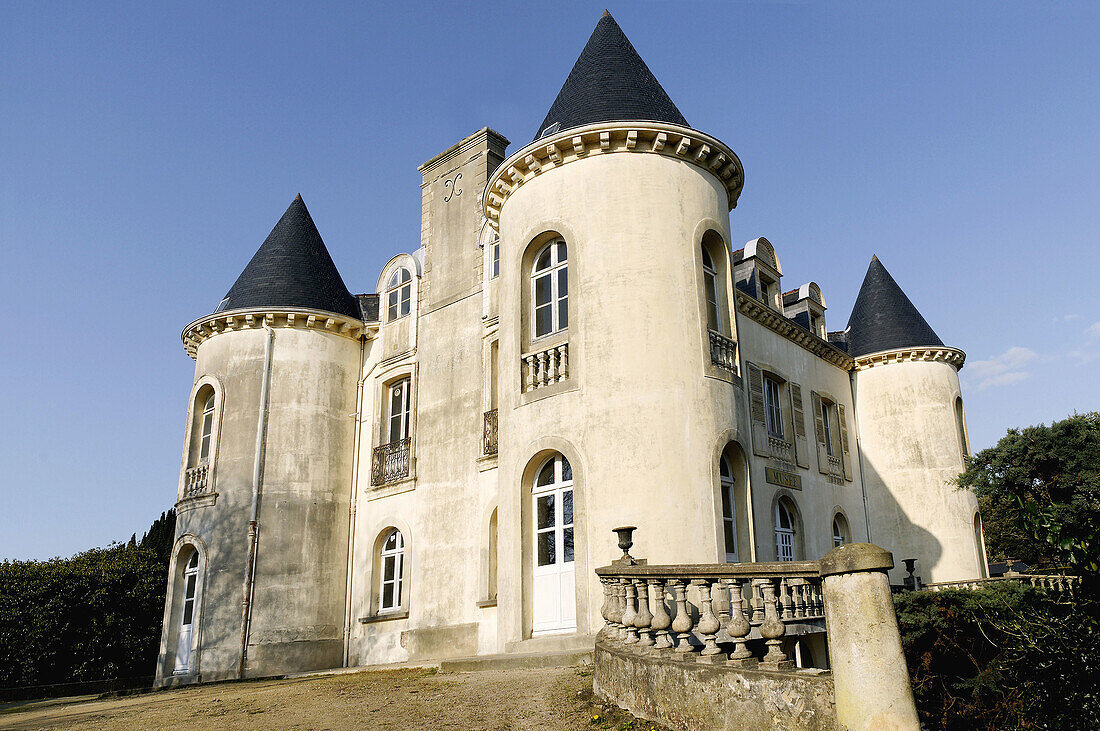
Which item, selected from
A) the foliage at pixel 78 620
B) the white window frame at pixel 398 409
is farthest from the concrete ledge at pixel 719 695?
the foliage at pixel 78 620

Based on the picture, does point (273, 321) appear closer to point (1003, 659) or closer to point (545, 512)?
point (545, 512)

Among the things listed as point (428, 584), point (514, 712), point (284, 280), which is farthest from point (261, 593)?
point (514, 712)

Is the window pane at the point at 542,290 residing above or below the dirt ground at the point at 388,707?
above

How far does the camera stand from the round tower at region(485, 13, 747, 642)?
1190cm

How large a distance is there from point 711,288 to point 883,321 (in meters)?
10.7

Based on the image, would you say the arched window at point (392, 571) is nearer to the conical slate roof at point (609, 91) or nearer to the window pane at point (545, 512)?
the window pane at point (545, 512)

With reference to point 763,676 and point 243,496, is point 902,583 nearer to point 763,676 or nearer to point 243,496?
point 243,496

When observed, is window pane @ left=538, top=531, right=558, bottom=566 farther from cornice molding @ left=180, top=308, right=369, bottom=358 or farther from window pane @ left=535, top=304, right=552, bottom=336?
cornice molding @ left=180, top=308, right=369, bottom=358

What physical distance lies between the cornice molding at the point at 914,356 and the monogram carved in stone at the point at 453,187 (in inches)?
448

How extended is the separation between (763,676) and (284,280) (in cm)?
1690

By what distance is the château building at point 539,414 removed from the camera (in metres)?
12.5

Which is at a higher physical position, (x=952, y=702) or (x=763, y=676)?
(x=763, y=676)

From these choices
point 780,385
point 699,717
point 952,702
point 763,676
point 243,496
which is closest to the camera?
point 763,676

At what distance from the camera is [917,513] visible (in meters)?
21.0
